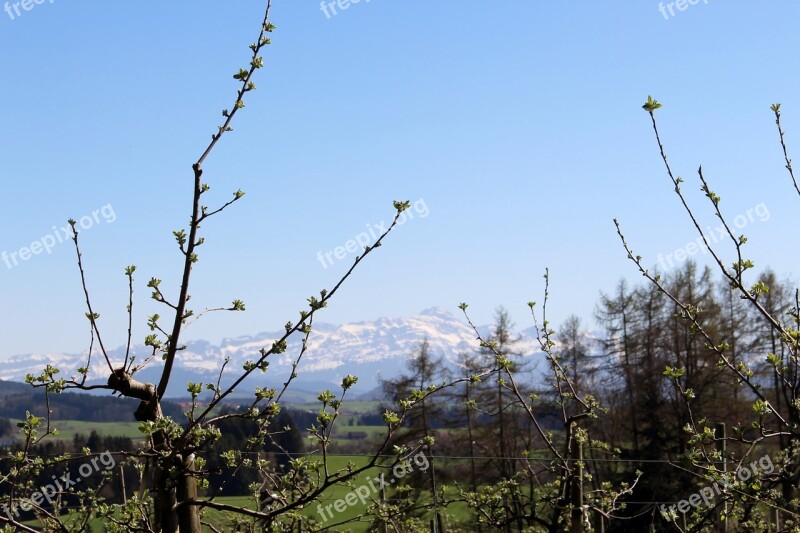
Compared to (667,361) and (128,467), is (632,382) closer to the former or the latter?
(667,361)

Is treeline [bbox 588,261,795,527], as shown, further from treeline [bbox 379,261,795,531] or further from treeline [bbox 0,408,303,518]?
treeline [bbox 0,408,303,518]

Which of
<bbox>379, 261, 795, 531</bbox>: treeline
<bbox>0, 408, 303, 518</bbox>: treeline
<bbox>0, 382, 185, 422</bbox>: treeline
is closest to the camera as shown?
<bbox>0, 408, 303, 518</bbox>: treeline

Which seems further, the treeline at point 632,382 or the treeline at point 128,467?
the treeline at point 632,382

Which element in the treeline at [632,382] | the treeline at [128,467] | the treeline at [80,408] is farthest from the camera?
the treeline at [80,408]

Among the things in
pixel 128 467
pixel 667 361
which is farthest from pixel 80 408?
pixel 128 467

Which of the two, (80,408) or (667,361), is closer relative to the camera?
(667,361)

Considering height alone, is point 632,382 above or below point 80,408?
below

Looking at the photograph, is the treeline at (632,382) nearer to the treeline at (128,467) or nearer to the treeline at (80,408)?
the treeline at (128,467)

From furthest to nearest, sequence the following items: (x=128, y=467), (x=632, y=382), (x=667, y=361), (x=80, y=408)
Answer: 1. (x=80, y=408)
2. (x=632, y=382)
3. (x=667, y=361)
4. (x=128, y=467)

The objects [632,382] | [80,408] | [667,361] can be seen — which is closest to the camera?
[667,361]

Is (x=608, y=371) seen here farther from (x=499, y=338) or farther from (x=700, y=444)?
(x=700, y=444)

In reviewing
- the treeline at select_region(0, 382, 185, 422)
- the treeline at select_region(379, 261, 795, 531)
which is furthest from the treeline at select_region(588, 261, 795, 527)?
the treeline at select_region(0, 382, 185, 422)

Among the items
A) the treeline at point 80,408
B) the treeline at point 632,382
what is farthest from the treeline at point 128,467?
the treeline at point 80,408

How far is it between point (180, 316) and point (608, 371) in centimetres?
2738
